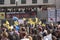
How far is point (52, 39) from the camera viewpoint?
41.5 feet

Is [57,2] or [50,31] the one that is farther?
[57,2]

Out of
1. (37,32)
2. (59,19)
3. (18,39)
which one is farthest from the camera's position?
(59,19)

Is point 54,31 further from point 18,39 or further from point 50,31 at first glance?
point 18,39

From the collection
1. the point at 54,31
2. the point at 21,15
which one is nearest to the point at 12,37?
the point at 54,31

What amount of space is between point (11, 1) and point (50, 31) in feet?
167

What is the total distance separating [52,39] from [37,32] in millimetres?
726

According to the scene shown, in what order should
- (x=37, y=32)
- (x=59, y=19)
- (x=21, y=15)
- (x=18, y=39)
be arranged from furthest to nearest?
(x=21, y=15)
(x=59, y=19)
(x=37, y=32)
(x=18, y=39)

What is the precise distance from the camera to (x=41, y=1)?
6344 centimetres

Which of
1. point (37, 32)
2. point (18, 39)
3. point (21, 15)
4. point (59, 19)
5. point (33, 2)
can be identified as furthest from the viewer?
point (33, 2)

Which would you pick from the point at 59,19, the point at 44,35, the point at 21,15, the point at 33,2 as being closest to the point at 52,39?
the point at 44,35

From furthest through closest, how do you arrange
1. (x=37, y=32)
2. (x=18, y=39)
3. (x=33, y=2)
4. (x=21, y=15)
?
1. (x=33, y=2)
2. (x=21, y=15)
3. (x=37, y=32)
4. (x=18, y=39)

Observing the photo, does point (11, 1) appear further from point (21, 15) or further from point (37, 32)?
point (37, 32)

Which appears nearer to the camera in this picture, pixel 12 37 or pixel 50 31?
pixel 12 37

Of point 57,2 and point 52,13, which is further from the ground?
point 52,13
